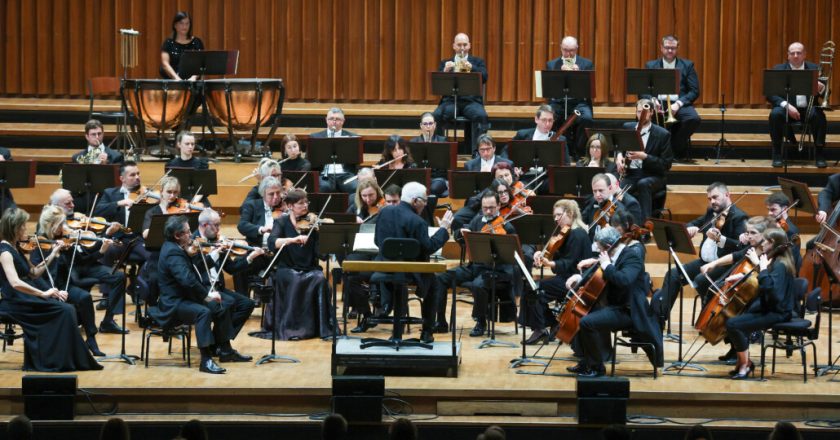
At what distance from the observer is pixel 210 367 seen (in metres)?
7.36

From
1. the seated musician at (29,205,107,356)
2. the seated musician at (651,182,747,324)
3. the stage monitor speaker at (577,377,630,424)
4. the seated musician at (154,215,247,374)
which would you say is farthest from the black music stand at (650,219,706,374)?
the seated musician at (29,205,107,356)

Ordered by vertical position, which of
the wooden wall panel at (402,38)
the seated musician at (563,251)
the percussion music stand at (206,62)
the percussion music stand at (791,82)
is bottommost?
the seated musician at (563,251)

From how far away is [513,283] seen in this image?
326 inches

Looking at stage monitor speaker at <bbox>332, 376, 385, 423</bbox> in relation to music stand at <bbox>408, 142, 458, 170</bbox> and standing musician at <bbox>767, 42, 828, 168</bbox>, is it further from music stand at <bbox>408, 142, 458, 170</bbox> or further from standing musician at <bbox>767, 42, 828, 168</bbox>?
standing musician at <bbox>767, 42, 828, 168</bbox>

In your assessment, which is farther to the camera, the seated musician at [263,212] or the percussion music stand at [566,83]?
Answer: the percussion music stand at [566,83]

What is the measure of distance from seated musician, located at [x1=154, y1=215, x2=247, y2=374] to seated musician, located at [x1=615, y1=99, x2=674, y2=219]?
3.75 metres

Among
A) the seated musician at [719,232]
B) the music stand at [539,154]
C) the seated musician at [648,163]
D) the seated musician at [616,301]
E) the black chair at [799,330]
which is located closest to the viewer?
the seated musician at [616,301]

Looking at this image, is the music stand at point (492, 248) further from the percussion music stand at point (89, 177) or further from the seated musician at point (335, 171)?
the percussion music stand at point (89, 177)

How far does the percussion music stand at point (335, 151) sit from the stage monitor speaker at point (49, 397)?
3.37 m

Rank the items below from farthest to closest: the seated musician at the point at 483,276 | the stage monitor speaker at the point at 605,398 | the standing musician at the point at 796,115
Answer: the standing musician at the point at 796,115 → the seated musician at the point at 483,276 → the stage monitor speaker at the point at 605,398

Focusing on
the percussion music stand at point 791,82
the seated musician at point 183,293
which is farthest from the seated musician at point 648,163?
the seated musician at point 183,293

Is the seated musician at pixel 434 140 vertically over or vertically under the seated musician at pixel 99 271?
over

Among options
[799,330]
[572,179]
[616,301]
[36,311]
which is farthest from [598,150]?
[36,311]

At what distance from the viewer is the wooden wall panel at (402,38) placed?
13.0 metres
